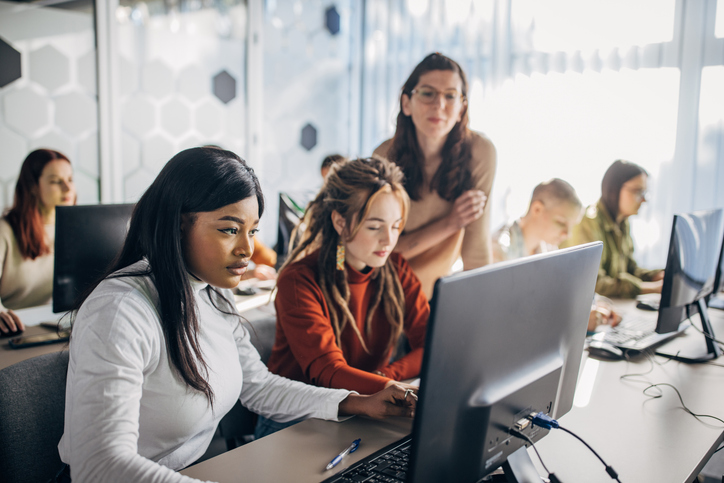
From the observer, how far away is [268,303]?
217cm

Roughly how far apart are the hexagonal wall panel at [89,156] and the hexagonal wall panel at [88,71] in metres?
0.27

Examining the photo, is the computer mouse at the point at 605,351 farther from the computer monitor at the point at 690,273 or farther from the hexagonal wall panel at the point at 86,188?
the hexagonal wall panel at the point at 86,188

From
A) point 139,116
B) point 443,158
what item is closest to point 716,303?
point 443,158

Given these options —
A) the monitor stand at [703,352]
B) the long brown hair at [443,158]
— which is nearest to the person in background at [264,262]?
the long brown hair at [443,158]

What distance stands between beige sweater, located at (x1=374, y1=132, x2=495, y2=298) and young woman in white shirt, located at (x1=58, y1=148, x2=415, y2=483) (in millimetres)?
1111

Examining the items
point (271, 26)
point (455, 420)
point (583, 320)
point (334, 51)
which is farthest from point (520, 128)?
point (455, 420)

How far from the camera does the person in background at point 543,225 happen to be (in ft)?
8.34

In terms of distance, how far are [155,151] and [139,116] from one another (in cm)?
23

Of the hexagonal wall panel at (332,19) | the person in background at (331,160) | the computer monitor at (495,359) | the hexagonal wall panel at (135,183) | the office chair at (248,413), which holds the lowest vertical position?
the office chair at (248,413)

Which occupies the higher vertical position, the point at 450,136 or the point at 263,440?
the point at 450,136

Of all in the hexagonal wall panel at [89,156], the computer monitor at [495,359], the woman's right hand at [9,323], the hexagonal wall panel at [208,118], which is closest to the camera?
the computer monitor at [495,359]

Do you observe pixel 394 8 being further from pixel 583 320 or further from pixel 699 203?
pixel 583 320

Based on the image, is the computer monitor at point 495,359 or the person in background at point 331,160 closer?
the computer monitor at point 495,359

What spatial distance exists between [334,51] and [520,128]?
172 cm
